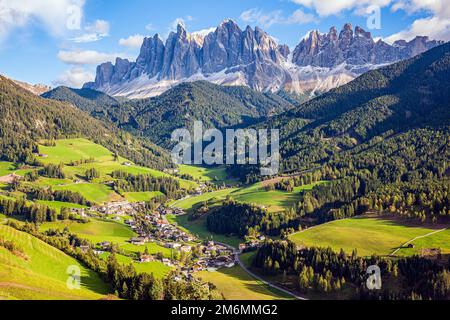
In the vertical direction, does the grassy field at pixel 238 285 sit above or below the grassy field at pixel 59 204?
below

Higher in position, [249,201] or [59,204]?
[249,201]

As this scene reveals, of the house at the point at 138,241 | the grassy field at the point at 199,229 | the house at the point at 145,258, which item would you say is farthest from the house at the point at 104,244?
the grassy field at the point at 199,229

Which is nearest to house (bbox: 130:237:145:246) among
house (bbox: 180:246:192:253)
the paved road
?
house (bbox: 180:246:192:253)

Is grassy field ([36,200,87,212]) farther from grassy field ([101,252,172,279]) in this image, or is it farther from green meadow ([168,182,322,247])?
grassy field ([101,252,172,279])

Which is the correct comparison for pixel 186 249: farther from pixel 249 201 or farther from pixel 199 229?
pixel 249 201

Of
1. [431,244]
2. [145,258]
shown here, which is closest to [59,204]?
[145,258]

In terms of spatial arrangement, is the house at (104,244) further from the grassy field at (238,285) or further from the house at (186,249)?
the grassy field at (238,285)
